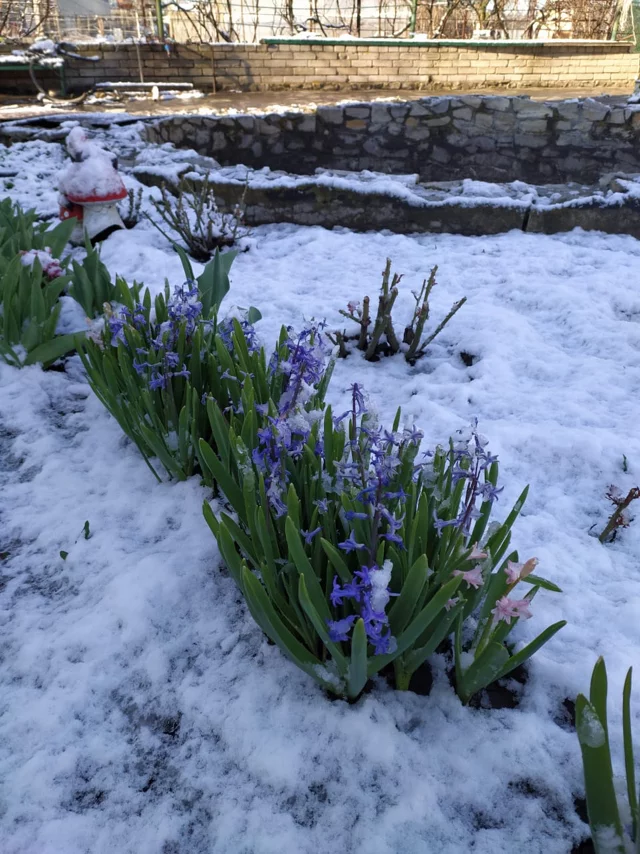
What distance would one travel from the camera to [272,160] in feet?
23.3

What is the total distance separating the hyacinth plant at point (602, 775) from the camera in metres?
0.82

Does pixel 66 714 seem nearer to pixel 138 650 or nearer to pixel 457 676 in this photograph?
pixel 138 650

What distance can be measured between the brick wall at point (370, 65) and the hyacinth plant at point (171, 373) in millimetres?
9961

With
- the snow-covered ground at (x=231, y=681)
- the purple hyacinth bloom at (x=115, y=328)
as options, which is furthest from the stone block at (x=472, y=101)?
the purple hyacinth bloom at (x=115, y=328)

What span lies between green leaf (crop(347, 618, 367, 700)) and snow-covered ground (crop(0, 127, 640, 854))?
0.09 metres

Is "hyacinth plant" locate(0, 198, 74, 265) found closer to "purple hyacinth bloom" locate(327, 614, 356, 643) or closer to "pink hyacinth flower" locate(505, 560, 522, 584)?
"purple hyacinth bloom" locate(327, 614, 356, 643)

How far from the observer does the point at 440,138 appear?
23.4ft

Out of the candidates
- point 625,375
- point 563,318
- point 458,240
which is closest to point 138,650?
point 625,375

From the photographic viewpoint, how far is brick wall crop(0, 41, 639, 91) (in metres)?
10.0

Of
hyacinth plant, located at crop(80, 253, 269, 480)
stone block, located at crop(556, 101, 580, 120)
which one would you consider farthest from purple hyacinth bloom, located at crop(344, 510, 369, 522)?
stone block, located at crop(556, 101, 580, 120)

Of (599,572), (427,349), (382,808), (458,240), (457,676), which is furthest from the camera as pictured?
(458,240)

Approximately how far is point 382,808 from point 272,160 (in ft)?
23.5

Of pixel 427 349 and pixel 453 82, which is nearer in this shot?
pixel 427 349

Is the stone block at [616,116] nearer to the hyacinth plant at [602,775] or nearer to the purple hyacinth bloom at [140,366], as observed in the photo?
the purple hyacinth bloom at [140,366]
